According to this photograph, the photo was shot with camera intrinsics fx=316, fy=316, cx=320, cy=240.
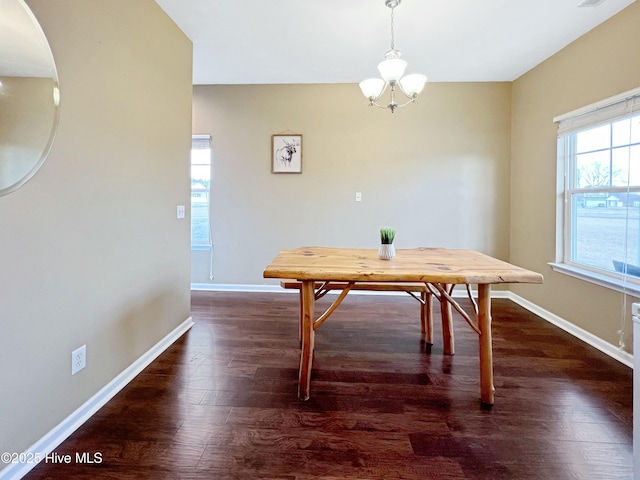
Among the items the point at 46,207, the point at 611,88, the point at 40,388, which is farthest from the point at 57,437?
the point at 611,88

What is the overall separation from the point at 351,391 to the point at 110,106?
2.13 meters

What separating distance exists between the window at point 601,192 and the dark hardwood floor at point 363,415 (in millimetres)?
727

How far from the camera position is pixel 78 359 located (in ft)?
5.15

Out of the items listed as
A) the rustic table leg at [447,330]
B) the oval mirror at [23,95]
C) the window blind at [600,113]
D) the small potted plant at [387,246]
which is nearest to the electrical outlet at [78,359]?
the oval mirror at [23,95]

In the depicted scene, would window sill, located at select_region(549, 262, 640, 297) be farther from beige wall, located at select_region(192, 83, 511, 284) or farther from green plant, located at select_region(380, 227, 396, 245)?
green plant, located at select_region(380, 227, 396, 245)

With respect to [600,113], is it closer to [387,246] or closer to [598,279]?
[598,279]

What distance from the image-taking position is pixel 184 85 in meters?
2.64

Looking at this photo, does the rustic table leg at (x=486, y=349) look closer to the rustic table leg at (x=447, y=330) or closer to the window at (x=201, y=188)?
the rustic table leg at (x=447, y=330)

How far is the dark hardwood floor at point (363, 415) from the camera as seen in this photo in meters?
1.32

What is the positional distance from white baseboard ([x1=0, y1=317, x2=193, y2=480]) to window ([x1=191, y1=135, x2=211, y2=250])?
183 centimetres

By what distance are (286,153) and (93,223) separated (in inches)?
101

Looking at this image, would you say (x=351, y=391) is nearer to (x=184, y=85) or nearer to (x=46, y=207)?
(x=46, y=207)

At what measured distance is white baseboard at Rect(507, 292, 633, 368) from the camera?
7.38 ft

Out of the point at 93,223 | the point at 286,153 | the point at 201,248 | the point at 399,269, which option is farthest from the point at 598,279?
the point at 201,248
